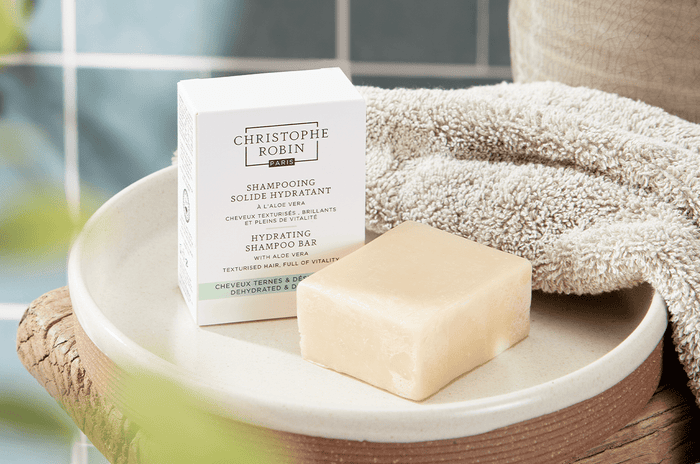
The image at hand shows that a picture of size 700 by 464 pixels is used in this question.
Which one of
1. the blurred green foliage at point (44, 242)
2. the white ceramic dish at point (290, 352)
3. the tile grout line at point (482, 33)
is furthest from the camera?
the tile grout line at point (482, 33)

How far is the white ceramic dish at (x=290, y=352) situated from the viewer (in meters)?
0.32

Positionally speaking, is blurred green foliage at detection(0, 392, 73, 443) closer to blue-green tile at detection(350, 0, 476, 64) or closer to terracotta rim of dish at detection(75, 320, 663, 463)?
terracotta rim of dish at detection(75, 320, 663, 463)

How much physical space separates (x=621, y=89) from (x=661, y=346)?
→ 0.32 meters

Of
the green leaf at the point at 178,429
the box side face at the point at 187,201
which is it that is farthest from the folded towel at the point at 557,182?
the green leaf at the point at 178,429

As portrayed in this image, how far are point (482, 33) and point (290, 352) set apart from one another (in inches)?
25.2

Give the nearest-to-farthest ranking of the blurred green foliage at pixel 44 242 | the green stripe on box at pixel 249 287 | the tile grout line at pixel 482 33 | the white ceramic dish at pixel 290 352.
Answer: the blurred green foliage at pixel 44 242 < the white ceramic dish at pixel 290 352 < the green stripe on box at pixel 249 287 < the tile grout line at pixel 482 33

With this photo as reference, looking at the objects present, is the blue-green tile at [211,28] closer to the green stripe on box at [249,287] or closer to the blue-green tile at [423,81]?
the blue-green tile at [423,81]

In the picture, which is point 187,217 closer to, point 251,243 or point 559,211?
point 251,243

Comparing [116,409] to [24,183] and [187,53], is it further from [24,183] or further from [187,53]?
[187,53]

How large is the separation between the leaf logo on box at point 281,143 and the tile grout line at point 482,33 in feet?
1.87

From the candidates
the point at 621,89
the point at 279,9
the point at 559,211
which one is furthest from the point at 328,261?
the point at 279,9

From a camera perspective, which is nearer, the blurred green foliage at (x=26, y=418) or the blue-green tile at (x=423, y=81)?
the blurred green foliage at (x=26, y=418)

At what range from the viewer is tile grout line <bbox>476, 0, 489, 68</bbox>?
915 mm

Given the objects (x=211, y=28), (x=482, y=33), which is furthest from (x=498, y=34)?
(x=211, y=28)
